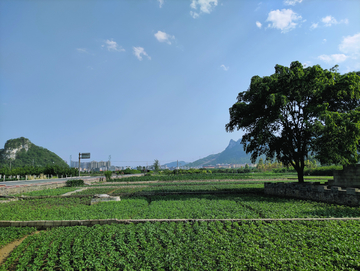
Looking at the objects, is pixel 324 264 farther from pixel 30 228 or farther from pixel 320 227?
pixel 30 228

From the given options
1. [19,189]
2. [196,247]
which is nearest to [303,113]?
[196,247]

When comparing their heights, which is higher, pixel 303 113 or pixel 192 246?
pixel 303 113

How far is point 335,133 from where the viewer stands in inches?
588

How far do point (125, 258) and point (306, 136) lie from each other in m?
17.9

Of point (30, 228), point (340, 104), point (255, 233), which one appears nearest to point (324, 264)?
point (255, 233)

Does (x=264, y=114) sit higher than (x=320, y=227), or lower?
higher

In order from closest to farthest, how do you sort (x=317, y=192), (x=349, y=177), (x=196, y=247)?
(x=196, y=247) < (x=317, y=192) < (x=349, y=177)

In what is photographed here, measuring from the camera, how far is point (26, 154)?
97.8m

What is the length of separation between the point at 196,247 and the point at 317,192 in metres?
12.6

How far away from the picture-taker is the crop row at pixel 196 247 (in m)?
5.96

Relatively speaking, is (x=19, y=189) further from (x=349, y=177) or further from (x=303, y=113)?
(x=349, y=177)

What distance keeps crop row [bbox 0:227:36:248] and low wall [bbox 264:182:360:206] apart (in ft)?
56.9

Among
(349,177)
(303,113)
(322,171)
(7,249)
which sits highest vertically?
(303,113)

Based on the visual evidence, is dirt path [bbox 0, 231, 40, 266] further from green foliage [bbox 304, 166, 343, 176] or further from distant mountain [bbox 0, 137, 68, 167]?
distant mountain [bbox 0, 137, 68, 167]
